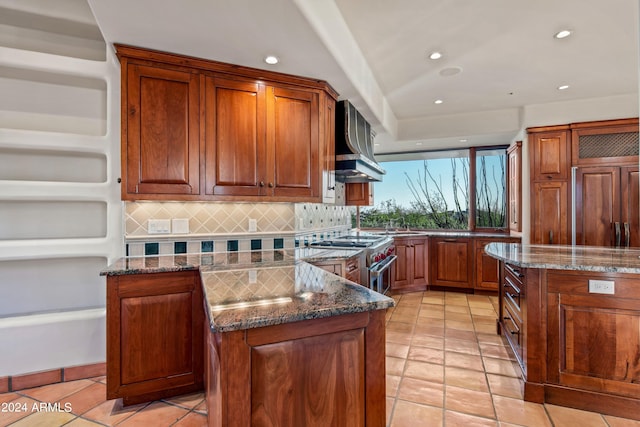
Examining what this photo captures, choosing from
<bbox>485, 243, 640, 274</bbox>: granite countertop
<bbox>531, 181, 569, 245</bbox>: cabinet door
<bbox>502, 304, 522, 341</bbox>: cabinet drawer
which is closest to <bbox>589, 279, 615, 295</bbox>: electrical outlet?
<bbox>485, 243, 640, 274</bbox>: granite countertop

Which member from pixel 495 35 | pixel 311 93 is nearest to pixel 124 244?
pixel 311 93

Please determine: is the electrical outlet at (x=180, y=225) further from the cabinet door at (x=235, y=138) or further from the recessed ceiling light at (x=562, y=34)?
the recessed ceiling light at (x=562, y=34)

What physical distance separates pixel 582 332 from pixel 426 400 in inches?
42.2

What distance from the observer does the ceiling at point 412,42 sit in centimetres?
191

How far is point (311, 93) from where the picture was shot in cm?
279

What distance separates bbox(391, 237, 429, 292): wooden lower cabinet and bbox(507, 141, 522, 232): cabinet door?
127 cm

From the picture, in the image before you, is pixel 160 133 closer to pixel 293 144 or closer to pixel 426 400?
pixel 293 144

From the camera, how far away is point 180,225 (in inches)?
101

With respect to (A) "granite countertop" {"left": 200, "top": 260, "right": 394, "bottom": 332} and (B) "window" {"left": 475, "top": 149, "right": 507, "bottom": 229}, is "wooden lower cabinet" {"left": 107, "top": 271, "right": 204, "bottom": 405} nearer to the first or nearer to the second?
(A) "granite countertop" {"left": 200, "top": 260, "right": 394, "bottom": 332}

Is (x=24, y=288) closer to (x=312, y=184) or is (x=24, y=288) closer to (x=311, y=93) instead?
(x=312, y=184)

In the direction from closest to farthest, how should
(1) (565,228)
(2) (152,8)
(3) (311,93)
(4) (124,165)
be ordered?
(2) (152,8), (4) (124,165), (3) (311,93), (1) (565,228)

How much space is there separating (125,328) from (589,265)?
9.37ft

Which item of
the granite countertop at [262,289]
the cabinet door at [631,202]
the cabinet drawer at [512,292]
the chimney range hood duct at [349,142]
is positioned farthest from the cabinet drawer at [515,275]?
the cabinet door at [631,202]

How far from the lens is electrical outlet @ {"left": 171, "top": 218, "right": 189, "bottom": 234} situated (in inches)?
100.0
